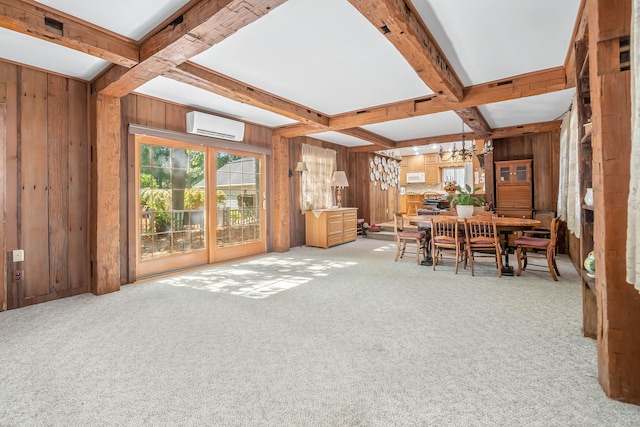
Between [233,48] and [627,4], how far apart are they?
2.71 metres

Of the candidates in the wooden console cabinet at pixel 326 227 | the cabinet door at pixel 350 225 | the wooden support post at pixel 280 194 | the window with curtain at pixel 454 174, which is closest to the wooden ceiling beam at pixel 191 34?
the wooden support post at pixel 280 194

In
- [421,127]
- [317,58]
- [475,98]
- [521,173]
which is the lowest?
[521,173]

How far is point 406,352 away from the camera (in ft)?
6.59

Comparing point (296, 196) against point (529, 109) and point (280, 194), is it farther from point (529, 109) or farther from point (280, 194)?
point (529, 109)

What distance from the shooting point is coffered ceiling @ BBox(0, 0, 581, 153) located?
85.5 inches

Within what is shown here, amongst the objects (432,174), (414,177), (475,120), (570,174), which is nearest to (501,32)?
(570,174)

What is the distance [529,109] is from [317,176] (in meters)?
4.11

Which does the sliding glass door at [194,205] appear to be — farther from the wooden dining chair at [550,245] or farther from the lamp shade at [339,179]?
the wooden dining chair at [550,245]

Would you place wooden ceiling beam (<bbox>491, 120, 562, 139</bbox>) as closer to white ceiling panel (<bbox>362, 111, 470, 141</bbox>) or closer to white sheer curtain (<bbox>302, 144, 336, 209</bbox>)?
white ceiling panel (<bbox>362, 111, 470, 141</bbox>)

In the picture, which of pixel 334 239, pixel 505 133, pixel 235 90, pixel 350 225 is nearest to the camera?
pixel 235 90

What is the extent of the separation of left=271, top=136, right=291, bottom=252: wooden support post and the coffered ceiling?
4.18ft

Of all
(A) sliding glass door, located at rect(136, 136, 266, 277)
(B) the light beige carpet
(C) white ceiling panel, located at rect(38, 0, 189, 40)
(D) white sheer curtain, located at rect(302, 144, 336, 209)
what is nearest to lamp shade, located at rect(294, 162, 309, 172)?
(D) white sheer curtain, located at rect(302, 144, 336, 209)

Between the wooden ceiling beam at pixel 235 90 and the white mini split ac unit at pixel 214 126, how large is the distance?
89cm

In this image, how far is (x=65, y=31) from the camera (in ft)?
7.41
